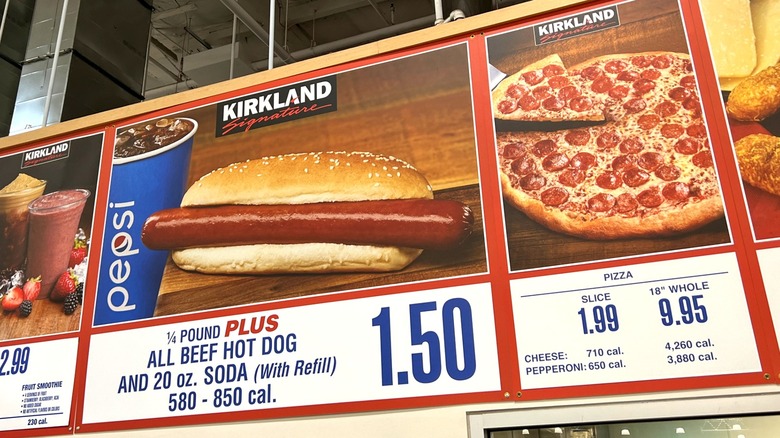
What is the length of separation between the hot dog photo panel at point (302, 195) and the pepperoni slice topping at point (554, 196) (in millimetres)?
255

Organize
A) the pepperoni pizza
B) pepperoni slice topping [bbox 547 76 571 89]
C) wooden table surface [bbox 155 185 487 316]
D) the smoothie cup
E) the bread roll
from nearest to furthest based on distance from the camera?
the bread roll < the pepperoni pizza < wooden table surface [bbox 155 185 487 316] < pepperoni slice topping [bbox 547 76 571 89] < the smoothie cup

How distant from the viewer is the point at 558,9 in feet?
8.93

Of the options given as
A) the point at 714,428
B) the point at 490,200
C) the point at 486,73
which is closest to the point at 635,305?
the point at 714,428

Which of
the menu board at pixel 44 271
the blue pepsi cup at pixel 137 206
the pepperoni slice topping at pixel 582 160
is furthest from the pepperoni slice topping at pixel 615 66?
the menu board at pixel 44 271

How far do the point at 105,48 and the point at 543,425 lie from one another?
394cm

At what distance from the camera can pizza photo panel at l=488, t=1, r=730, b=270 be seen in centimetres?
229

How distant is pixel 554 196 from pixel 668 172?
40cm

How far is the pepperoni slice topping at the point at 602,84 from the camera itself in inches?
99.9

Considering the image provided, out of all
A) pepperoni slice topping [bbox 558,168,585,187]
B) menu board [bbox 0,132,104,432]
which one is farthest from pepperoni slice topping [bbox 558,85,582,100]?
menu board [bbox 0,132,104,432]

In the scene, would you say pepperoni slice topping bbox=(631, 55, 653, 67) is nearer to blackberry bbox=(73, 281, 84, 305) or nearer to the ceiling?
blackberry bbox=(73, 281, 84, 305)

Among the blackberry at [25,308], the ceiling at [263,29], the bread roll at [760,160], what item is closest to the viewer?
the bread roll at [760,160]

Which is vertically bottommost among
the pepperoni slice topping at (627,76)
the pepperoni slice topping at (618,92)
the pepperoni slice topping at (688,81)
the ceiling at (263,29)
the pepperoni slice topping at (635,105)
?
the pepperoni slice topping at (635,105)

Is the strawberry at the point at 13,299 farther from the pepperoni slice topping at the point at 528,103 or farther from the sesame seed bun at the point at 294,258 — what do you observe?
the pepperoni slice topping at the point at 528,103
